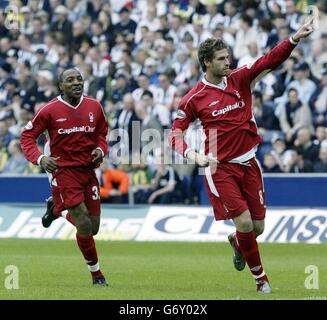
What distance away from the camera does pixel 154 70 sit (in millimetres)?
25547

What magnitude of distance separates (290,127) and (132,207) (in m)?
3.71

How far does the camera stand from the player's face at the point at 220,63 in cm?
1265

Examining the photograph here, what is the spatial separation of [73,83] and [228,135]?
6.85ft

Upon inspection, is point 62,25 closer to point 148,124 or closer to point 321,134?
point 148,124

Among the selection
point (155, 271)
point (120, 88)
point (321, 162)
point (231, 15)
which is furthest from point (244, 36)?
point (155, 271)

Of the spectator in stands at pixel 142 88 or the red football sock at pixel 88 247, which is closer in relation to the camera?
the red football sock at pixel 88 247

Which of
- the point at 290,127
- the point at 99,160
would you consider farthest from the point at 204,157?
the point at 290,127

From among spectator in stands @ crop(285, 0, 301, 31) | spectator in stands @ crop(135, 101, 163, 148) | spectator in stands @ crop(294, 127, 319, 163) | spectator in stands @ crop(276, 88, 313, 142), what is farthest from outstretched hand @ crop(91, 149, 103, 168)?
spectator in stands @ crop(285, 0, 301, 31)

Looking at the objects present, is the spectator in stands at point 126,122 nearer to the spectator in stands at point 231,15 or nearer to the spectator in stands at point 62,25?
the spectator in stands at point 231,15

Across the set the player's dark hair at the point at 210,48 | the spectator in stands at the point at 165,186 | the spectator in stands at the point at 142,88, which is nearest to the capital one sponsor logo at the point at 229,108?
the player's dark hair at the point at 210,48

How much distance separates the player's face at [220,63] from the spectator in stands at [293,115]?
9903 millimetres
